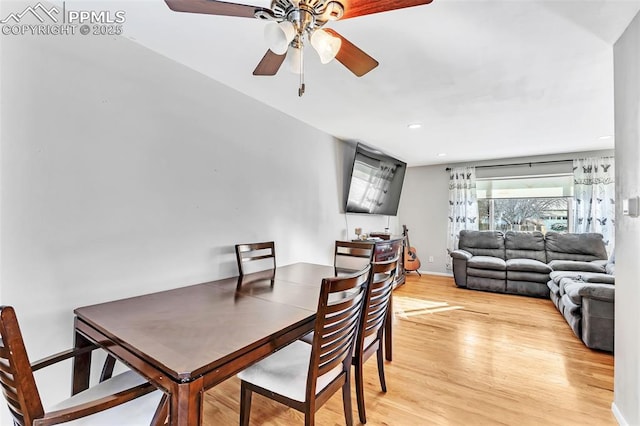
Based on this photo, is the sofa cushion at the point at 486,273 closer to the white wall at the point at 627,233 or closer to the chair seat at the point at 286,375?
the white wall at the point at 627,233

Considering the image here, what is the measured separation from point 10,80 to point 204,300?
143 cm

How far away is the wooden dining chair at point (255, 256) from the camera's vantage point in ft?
7.80

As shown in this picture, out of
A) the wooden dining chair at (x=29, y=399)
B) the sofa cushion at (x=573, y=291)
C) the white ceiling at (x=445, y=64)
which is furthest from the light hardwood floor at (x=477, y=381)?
the white ceiling at (x=445, y=64)

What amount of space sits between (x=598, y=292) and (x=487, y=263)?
6.61 feet

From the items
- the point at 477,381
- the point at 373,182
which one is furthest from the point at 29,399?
the point at 373,182

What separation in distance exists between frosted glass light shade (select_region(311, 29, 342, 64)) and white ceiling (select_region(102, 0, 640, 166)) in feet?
1.65

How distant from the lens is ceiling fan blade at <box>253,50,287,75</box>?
1.45 meters

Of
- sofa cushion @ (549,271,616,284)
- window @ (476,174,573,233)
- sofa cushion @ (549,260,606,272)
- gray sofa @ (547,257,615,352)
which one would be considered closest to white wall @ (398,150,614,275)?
window @ (476,174,573,233)

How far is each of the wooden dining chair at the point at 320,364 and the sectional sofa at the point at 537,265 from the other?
2.67 meters

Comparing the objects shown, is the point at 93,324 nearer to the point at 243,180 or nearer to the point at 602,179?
the point at 243,180

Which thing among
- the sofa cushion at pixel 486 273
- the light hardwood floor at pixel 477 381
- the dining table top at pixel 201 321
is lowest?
the light hardwood floor at pixel 477 381

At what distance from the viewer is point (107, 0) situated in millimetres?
1492

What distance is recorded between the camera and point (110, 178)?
5.66 ft

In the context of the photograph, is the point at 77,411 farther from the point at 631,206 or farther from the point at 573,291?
the point at 573,291
